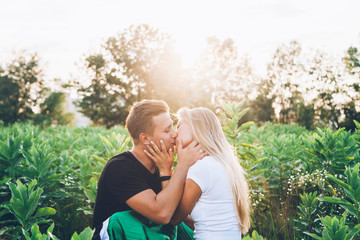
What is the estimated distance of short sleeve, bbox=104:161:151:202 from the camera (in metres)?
2.97

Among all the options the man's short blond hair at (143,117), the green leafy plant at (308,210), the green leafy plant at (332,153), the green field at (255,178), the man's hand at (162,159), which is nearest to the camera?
the man's hand at (162,159)

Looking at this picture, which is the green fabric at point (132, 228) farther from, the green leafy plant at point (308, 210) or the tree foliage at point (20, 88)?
the tree foliage at point (20, 88)

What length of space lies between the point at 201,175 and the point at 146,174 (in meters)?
0.70

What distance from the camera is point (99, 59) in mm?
44844

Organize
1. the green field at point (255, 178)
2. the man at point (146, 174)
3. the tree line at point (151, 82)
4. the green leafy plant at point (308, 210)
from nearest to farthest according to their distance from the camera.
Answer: the man at point (146, 174)
the green leafy plant at point (308, 210)
the green field at point (255, 178)
the tree line at point (151, 82)

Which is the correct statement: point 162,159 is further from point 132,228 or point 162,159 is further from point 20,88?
point 20,88

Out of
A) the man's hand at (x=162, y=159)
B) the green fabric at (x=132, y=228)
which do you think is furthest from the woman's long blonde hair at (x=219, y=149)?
the green fabric at (x=132, y=228)

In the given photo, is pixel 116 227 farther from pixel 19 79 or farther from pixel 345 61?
pixel 19 79

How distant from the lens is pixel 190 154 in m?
3.07

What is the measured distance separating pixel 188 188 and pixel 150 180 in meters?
0.61

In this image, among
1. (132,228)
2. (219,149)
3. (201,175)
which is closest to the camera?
(201,175)

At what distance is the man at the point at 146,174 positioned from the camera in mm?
2855

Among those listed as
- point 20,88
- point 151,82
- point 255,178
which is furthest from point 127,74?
point 255,178

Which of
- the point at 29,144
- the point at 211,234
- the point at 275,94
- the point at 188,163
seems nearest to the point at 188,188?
the point at 188,163
